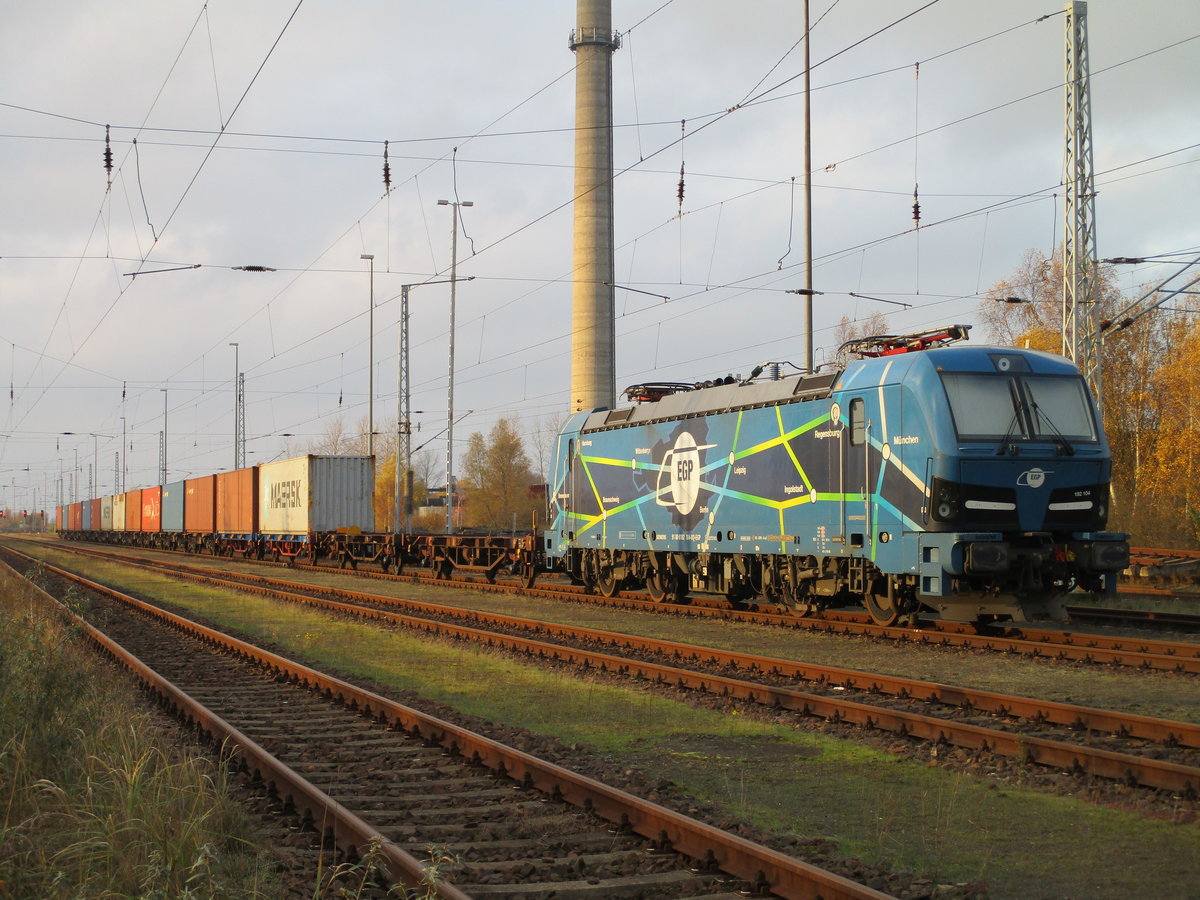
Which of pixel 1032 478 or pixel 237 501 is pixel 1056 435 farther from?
pixel 237 501

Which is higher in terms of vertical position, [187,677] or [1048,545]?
[1048,545]

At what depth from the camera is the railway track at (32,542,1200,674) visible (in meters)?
12.6

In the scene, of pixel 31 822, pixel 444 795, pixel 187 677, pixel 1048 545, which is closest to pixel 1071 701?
pixel 1048 545

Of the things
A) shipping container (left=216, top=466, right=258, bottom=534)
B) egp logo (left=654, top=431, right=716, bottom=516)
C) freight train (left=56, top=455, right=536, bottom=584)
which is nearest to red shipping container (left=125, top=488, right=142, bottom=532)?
freight train (left=56, top=455, right=536, bottom=584)

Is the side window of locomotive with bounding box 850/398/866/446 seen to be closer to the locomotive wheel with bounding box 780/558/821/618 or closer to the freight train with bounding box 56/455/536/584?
the locomotive wheel with bounding box 780/558/821/618

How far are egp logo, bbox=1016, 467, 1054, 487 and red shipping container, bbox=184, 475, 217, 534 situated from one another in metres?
43.2

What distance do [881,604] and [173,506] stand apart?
50769 mm

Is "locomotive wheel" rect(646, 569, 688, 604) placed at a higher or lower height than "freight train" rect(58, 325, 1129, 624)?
lower

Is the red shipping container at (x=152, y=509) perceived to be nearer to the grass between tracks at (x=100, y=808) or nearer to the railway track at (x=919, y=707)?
the railway track at (x=919, y=707)

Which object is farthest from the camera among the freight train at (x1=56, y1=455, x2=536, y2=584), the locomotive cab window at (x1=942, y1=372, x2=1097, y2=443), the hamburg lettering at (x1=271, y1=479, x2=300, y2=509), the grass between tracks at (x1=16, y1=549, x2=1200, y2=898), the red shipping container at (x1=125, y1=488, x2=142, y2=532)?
the red shipping container at (x1=125, y1=488, x2=142, y2=532)

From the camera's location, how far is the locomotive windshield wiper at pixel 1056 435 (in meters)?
14.2

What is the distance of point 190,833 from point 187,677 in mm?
8160

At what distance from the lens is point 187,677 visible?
13.5 meters

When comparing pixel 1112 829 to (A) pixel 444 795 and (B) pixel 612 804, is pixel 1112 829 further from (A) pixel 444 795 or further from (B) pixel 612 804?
(A) pixel 444 795
